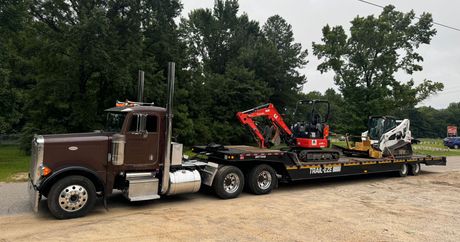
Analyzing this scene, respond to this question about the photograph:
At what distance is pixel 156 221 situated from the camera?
7172 mm

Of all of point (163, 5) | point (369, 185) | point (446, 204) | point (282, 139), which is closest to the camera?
point (446, 204)

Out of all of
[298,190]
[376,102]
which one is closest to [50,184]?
[298,190]

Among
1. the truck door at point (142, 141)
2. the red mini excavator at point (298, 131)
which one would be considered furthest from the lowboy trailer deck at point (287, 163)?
the truck door at point (142, 141)

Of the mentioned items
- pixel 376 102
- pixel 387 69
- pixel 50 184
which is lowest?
pixel 50 184

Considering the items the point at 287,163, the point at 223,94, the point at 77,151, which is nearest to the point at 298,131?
the point at 287,163

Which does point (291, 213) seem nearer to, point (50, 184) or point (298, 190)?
point (298, 190)

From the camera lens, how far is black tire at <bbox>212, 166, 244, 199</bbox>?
30.5ft

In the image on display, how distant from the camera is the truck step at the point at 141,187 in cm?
804

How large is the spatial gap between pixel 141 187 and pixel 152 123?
151 cm

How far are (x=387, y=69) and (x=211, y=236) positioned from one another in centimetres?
3366

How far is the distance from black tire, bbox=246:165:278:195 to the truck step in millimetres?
2811

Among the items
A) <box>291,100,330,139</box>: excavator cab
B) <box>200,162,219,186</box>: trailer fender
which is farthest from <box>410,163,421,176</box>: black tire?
<box>200,162,219,186</box>: trailer fender

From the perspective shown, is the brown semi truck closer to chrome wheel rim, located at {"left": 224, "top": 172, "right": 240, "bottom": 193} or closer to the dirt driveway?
chrome wheel rim, located at {"left": 224, "top": 172, "right": 240, "bottom": 193}

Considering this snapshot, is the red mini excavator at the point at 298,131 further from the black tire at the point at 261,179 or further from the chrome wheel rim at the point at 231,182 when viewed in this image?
the chrome wheel rim at the point at 231,182
